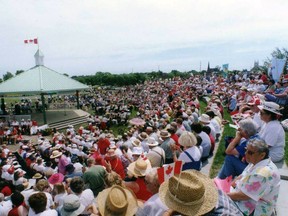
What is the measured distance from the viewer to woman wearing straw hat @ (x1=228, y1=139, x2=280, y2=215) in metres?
3.34

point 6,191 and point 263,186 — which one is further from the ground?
point 263,186

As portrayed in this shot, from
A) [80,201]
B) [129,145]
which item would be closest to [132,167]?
[80,201]

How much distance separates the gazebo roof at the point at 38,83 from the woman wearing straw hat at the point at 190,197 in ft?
79.2

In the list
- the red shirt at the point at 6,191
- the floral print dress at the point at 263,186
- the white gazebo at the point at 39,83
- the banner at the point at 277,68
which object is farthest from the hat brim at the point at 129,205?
the white gazebo at the point at 39,83

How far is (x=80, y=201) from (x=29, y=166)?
20.4 feet

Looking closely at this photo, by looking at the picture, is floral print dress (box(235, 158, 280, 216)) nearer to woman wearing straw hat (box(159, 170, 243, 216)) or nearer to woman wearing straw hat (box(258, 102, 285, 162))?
woman wearing straw hat (box(159, 170, 243, 216))

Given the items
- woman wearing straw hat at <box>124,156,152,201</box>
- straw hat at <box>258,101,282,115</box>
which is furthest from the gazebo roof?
straw hat at <box>258,101,282,115</box>

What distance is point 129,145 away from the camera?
9.30 meters

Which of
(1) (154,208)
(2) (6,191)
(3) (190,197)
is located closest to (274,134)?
(1) (154,208)

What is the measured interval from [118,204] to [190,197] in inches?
37.2

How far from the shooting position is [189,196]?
2.50 meters

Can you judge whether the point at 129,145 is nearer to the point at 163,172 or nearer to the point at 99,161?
the point at 99,161

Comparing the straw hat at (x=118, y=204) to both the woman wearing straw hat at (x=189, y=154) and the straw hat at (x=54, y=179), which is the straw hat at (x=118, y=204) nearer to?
the woman wearing straw hat at (x=189, y=154)

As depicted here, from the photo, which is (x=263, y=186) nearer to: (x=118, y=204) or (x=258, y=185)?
(x=258, y=185)
